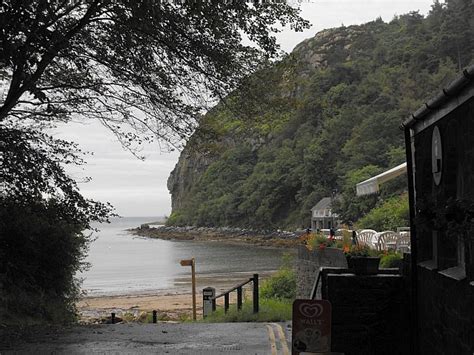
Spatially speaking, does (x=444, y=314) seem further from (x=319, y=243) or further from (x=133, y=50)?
(x=319, y=243)

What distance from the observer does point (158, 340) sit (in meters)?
11.4

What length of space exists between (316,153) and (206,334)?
288 feet

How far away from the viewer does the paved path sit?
33.4 ft

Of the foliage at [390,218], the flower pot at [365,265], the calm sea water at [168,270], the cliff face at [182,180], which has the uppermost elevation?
the cliff face at [182,180]

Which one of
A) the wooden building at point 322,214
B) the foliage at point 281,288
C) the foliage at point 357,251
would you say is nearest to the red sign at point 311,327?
the foliage at point 357,251

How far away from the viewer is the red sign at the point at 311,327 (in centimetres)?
691

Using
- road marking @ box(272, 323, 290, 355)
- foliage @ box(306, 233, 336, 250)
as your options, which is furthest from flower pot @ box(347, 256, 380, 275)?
foliage @ box(306, 233, 336, 250)

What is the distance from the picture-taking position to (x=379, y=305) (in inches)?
358

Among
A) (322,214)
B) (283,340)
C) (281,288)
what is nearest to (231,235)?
(322,214)

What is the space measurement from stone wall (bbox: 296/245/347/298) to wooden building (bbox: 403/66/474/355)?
313 inches

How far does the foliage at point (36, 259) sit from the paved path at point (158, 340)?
5.04ft

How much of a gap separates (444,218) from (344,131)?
94.2 m

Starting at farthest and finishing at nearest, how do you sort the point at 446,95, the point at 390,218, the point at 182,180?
the point at 182,180 < the point at 390,218 < the point at 446,95

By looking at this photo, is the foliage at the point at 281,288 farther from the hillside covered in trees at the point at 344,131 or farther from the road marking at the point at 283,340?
the hillside covered in trees at the point at 344,131
